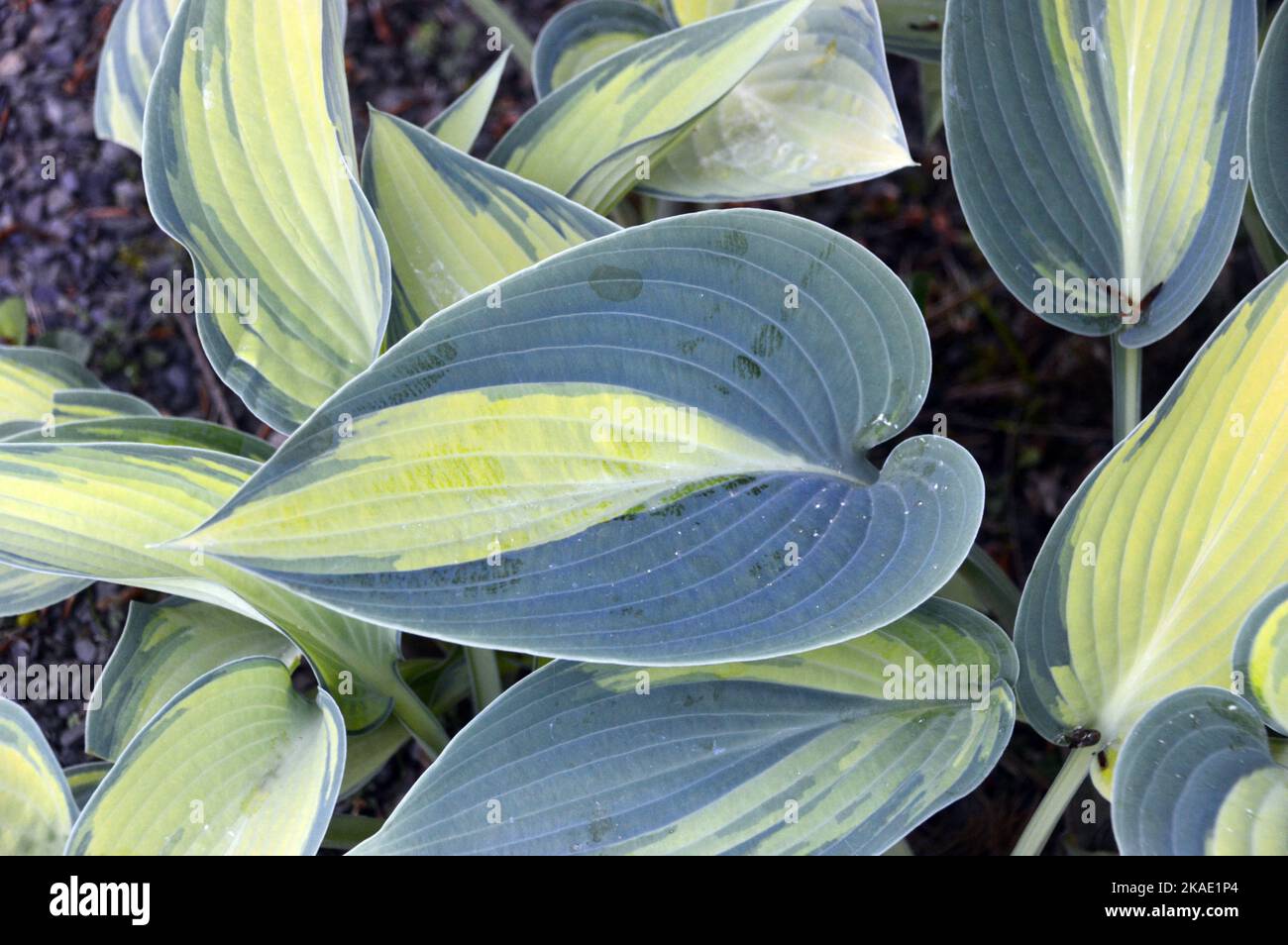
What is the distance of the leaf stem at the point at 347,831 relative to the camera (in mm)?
978

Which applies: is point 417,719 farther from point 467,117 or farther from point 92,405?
point 467,117

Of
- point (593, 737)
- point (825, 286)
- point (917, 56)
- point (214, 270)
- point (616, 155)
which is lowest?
point (593, 737)

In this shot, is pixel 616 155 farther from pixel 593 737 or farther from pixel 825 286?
pixel 593 737

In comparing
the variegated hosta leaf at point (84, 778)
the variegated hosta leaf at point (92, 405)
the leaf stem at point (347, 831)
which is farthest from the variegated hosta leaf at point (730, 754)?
the variegated hosta leaf at point (92, 405)

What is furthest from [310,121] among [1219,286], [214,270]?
[1219,286]

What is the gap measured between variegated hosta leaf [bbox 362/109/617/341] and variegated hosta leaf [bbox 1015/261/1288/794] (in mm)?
508

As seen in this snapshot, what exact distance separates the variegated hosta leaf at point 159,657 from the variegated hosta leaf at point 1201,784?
71cm

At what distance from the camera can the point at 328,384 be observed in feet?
2.87

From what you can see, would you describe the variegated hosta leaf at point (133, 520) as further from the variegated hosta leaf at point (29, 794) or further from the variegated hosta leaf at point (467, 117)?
the variegated hosta leaf at point (467, 117)

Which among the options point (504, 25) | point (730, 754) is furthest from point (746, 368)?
point (504, 25)

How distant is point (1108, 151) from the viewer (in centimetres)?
87

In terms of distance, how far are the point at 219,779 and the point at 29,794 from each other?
0.62 ft

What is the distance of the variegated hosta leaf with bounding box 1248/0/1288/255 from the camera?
859mm

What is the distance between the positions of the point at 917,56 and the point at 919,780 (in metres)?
0.91
